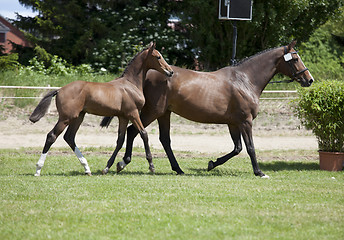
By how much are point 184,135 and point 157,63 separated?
6871 mm

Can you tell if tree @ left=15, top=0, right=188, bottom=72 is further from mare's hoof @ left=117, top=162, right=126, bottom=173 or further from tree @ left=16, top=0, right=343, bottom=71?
mare's hoof @ left=117, top=162, right=126, bottom=173

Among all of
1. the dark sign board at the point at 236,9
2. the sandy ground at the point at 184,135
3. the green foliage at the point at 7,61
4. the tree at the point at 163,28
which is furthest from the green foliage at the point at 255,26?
the dark sign board at the point at 236,9

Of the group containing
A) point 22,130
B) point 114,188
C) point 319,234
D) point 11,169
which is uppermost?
point 319,234

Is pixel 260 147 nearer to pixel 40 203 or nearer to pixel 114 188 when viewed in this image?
pixel 114 188

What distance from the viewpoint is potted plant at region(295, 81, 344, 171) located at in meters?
10.4

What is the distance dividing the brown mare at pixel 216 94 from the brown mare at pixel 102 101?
12.5 inches

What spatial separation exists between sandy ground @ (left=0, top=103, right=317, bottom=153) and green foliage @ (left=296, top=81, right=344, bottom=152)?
2.94 meters

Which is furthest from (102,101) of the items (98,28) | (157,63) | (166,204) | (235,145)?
(98,28)

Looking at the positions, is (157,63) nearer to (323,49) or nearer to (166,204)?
(166,204)

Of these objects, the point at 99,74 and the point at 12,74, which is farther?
the point at 99,74

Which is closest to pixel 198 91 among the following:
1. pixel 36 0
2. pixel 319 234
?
pixel 319 234

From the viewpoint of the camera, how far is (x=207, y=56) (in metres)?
20.7

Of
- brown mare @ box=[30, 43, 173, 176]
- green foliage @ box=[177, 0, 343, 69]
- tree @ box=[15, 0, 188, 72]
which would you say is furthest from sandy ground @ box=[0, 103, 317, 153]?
tree @ box=[15, 0, 188, 72]

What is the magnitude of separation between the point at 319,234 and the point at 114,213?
2276mm
